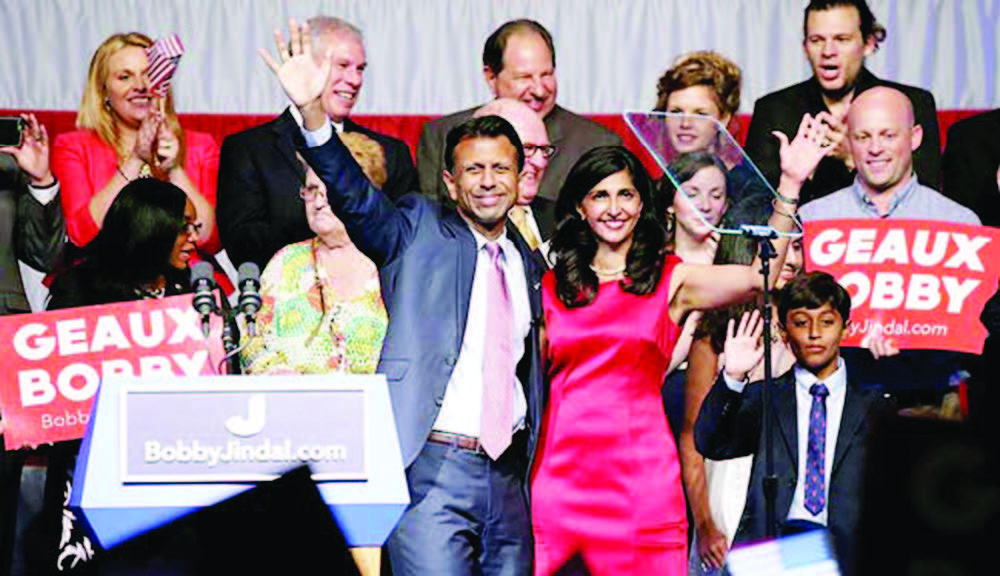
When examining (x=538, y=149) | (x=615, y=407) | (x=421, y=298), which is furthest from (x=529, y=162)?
(x=615, y=407)

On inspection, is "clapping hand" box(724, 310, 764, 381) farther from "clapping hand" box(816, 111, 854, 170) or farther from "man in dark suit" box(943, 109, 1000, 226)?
"man in dark suit" box(943, 109, 1000, 226)


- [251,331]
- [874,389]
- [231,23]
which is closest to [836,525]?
[874,389]

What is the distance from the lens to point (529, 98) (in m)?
5.18

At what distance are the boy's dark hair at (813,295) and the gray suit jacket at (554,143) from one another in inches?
31.7

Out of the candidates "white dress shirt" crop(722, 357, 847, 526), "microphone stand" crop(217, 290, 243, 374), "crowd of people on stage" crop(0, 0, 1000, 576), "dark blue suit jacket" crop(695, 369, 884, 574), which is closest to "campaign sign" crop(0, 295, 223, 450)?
"microphone stand" crop(217, 290, 243, 374)

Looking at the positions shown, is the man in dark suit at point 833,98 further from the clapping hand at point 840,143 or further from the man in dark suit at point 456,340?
the man in dark suit at point 456,340

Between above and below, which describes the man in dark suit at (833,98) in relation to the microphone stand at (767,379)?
above

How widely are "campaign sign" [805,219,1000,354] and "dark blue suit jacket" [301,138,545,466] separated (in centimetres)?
103

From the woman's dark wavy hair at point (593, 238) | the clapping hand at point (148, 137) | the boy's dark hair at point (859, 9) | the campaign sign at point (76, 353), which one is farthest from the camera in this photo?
the boy's dark hair at point (859, 9)

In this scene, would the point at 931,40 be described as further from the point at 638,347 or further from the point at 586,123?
the point at 638,347

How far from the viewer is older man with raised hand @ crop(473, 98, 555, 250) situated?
4777mm

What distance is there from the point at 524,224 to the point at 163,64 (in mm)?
1265

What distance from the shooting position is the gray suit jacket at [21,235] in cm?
499

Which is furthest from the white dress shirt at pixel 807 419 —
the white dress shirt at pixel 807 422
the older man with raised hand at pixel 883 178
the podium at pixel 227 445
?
the podium at pixel 227 445
